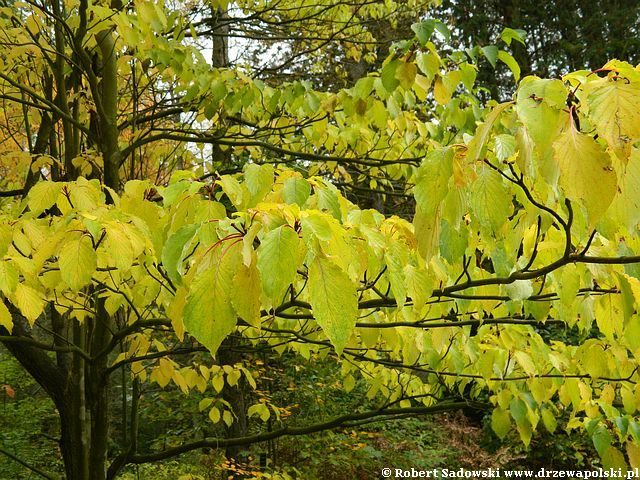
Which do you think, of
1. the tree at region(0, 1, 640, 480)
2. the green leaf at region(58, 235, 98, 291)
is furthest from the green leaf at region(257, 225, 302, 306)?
the green leaf at region(58, 235, 98, 291)

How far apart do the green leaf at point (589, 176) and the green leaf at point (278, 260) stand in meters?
0.41

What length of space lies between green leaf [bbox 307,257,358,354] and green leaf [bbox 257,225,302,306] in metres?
0.04

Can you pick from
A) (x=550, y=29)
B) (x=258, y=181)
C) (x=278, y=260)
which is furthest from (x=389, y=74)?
(x=550, y=29)

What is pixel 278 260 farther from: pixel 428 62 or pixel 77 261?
pixel 428 62

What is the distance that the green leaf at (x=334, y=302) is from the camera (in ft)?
2.68

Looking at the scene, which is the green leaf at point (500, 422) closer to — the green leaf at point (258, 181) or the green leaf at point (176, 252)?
the green leaf at point (258, 181)

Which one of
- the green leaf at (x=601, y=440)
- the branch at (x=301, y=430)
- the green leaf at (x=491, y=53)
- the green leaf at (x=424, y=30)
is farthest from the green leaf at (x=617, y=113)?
the branch at (x=301, y=430)

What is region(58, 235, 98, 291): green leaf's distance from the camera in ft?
4.21

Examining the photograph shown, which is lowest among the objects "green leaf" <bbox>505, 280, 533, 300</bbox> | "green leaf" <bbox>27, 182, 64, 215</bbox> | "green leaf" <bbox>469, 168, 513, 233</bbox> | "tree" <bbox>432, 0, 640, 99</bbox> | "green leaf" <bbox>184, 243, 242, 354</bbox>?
"green leaf" <bbox>505, 280, 533, 300</bbox>

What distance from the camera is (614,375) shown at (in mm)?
2348

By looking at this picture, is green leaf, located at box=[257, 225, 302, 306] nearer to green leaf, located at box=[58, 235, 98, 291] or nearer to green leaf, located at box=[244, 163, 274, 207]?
green leaf, located at box=[244, 163, 274, 207]

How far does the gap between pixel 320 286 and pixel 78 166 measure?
8.11ft

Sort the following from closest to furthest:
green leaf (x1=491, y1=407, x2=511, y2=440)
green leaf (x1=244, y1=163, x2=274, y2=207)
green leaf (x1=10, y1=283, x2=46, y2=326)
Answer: green leaf (x1=244, y1=163, x2=274, y2=207) < green leaf (x1=10, y1=283, x2=46, y2=326) < green leaf (x1=491, y1=407, x2=511, y2=440)

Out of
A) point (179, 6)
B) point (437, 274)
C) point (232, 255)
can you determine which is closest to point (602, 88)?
point (232, 255)
